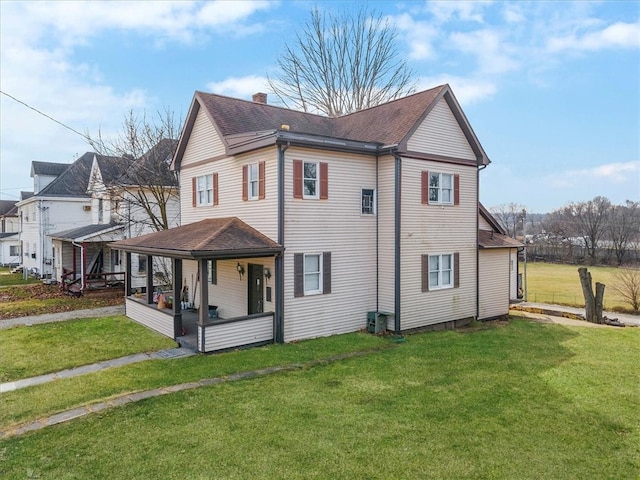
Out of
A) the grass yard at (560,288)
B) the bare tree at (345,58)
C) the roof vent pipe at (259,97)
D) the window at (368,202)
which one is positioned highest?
the bare tree at (345,58)

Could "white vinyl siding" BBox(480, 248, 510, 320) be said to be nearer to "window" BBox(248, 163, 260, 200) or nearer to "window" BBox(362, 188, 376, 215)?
"window" BBox(362, 188, 376, 215)

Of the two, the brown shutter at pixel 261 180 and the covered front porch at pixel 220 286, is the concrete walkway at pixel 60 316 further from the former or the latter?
the brown shutter at pixel 261 180

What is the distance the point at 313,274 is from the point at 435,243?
497 cm

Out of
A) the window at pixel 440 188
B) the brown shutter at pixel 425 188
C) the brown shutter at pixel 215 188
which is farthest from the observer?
the brown shutter at pixel 215 188

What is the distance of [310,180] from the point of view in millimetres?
13430

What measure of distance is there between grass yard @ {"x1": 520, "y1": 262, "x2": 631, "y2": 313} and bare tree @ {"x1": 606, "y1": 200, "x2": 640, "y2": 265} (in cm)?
861

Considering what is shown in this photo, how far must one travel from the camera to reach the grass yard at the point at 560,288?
28.4 meters

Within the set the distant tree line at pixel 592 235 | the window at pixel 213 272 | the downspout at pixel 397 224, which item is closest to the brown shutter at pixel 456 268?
the downspout at pixel 397 224

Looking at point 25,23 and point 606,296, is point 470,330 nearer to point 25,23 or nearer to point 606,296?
point 25,23

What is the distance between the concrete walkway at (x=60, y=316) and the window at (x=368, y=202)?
10571 millimetres

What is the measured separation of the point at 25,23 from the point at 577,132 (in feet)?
73.1

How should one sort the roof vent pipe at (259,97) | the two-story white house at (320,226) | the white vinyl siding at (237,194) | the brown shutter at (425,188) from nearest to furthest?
the two-story white house at (320,226)
the white vinyl siding at (237,194)
the brown shutter at (425,188)
the roof vent pipe at (259,97)

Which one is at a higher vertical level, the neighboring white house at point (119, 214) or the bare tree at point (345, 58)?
the bare tree at point (345, 58)

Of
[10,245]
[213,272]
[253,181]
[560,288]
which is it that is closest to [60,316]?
[213,272]
